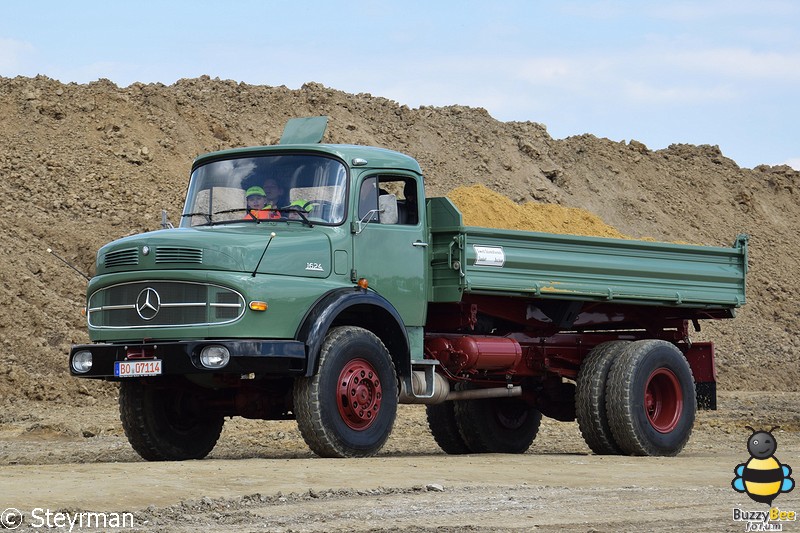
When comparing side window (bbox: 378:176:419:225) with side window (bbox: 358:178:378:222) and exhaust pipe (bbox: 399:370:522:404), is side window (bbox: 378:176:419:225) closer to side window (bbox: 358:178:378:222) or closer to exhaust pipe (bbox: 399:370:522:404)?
side window (bbox: 358:178:378:222)

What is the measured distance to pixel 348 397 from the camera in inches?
480

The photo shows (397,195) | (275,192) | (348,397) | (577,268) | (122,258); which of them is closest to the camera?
(122,258)

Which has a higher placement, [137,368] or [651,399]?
[137,368]

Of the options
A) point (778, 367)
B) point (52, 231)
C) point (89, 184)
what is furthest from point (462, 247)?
point (778, 367)

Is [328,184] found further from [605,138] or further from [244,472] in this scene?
[605,138]

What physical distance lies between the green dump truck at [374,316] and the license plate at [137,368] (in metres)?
0.02

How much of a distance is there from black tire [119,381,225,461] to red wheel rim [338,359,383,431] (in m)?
1.92

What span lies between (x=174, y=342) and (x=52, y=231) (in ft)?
60.2

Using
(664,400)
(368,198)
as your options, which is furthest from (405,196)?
(664,400)

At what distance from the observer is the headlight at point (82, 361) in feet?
39.9

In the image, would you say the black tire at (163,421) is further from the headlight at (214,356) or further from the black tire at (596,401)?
the black tire at (596,401)

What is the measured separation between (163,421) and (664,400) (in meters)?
5.87

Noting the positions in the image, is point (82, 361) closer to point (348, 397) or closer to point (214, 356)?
point (214, 356)

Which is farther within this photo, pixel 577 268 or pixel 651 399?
pixel 651 399
